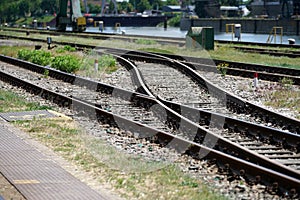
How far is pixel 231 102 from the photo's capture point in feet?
51.3

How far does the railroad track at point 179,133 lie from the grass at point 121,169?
0.63 meters

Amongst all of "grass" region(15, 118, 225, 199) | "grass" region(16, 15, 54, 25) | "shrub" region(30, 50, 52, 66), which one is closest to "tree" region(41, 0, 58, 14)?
"grass" region(16, 15, 54, 25)

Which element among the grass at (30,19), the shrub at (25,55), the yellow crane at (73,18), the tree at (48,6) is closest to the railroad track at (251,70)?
the shrub at (25,55)

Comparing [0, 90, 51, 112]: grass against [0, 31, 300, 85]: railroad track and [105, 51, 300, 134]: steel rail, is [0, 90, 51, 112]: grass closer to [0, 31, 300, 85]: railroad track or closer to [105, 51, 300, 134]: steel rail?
[105, 51, 300, 134]: steel rail

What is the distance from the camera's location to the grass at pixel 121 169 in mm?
8609

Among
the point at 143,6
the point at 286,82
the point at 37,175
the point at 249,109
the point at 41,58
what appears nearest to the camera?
the point at 37,175

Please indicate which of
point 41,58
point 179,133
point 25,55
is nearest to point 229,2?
point 25,55

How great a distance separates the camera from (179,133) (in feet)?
40.9

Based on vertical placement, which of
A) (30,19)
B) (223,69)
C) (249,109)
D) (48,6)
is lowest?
(30,19)

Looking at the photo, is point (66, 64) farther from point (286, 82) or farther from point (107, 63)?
point (286, 82)

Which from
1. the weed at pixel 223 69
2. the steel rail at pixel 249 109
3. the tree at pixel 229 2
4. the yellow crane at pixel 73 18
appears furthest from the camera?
the tree at pixel 229 2

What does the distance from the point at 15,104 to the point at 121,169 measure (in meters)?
7.41

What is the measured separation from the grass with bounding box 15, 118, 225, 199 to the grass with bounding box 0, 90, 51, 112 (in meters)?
2.76

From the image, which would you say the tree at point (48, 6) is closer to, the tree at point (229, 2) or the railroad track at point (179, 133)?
the tree at point (229, 2)
